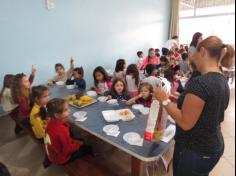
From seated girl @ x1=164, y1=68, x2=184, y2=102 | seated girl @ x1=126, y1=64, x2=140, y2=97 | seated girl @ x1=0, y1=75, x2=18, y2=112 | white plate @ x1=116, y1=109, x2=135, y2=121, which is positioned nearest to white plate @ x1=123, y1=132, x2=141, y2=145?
white plate @ x1=116, y1=109, x2=135, y2=121

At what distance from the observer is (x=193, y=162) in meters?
Result: 1.12

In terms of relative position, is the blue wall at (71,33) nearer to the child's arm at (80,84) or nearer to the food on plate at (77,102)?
the child's arm at (80,84)

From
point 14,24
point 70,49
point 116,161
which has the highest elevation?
point 14,24

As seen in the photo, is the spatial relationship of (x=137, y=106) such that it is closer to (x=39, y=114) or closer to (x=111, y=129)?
(x=111, y=129)

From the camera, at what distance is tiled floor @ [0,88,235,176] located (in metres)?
2.06

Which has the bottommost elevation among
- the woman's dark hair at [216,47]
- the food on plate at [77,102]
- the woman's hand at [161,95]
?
the food on plate at [77,102]

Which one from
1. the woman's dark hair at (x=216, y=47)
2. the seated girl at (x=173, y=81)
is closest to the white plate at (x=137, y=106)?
the seated girl at (x=173, y=81)

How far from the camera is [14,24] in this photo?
126 inches

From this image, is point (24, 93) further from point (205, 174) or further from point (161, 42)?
point (161, 42)

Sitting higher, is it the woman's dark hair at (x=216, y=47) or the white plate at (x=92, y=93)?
the woman's dark hair at (x=216, y=47)

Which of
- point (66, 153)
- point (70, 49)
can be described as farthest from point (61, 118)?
point (70, 49)

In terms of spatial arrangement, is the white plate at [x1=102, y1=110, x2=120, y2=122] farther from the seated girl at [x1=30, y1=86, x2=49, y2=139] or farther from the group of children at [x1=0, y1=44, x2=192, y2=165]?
the seated girl at [x1=30, y1=86, x2=49, y2=139]

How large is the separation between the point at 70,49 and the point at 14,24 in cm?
118

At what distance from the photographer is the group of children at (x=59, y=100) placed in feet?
5.44
